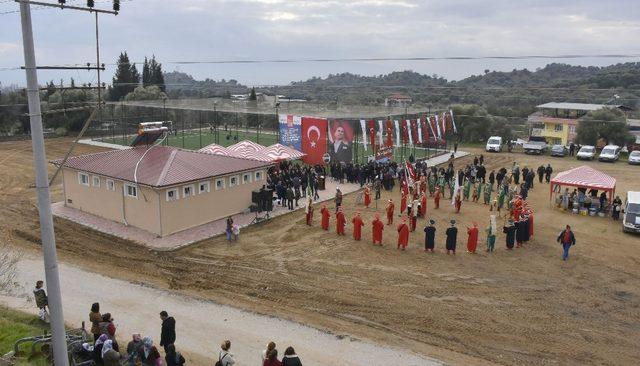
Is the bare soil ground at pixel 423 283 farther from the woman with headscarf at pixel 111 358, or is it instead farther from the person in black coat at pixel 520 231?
the woman with headscarf at pixel 111 358

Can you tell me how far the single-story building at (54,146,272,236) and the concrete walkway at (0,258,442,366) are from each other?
426 centimetres

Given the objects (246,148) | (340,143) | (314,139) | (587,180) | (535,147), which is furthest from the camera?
(535,147)

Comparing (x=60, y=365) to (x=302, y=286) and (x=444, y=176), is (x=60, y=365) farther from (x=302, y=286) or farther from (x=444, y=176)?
(x=444, y=176)

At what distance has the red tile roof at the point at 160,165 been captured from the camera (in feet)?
58.6

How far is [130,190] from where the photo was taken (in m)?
18.4

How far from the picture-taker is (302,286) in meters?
13.6

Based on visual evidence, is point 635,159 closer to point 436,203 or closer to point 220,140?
point 436,203

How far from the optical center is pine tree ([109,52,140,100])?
6600 cm

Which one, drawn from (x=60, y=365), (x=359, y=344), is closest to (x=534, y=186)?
(x=359, y=344)

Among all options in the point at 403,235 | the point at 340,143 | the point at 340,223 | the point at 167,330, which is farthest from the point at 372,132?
the point at 167,330

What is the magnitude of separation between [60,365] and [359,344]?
18.5 feet

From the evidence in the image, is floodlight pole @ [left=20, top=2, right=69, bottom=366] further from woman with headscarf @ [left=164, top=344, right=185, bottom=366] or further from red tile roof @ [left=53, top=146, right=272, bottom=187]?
red tile roof @ [left=53, top=146, right=272, bottom=187]

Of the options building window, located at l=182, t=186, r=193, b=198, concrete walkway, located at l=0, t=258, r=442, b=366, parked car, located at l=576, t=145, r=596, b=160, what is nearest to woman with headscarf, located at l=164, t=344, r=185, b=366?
concrete walkway, located at l=0, t=258, r=442, b=366

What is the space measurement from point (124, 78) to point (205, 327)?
65.7m
